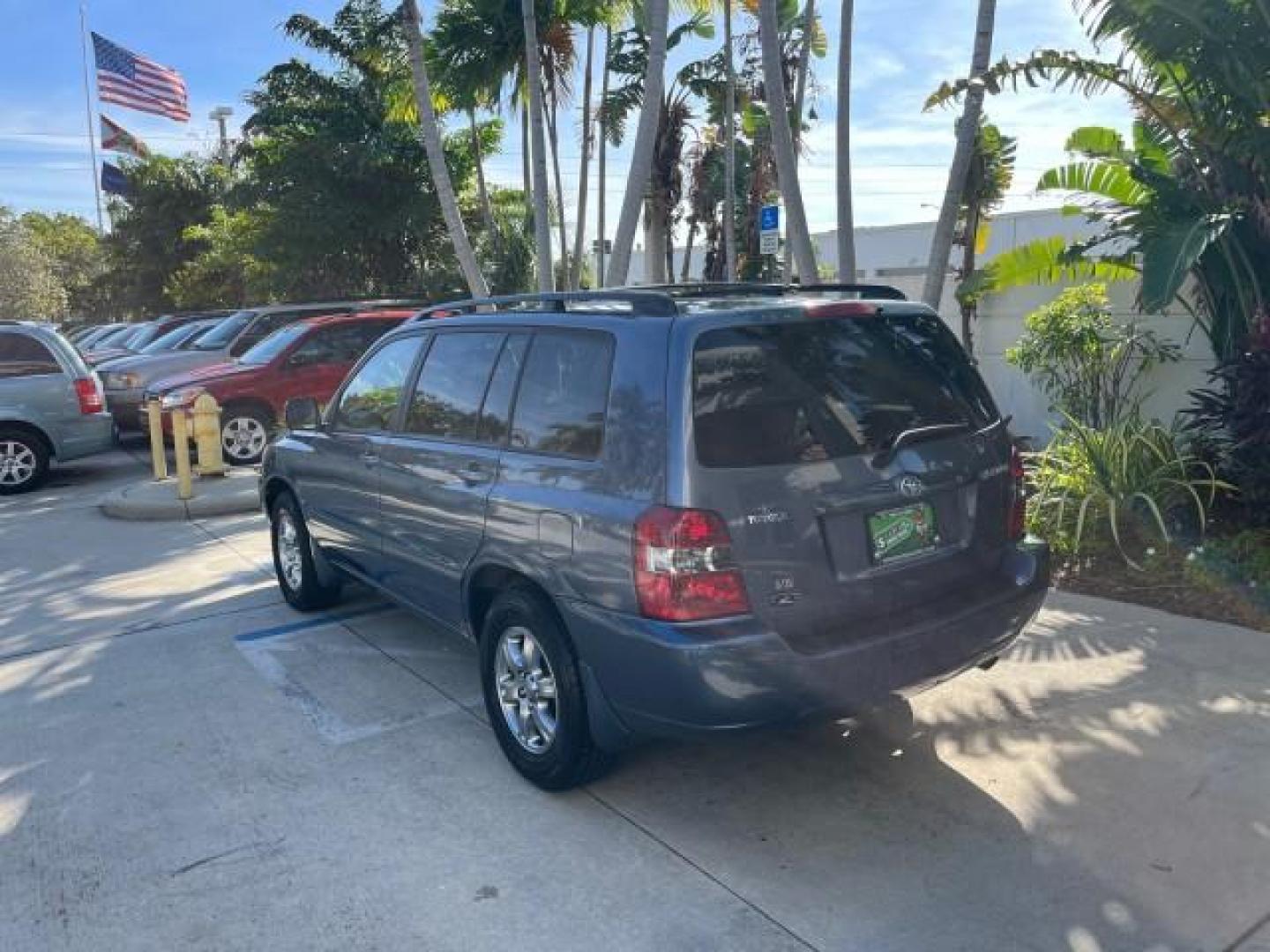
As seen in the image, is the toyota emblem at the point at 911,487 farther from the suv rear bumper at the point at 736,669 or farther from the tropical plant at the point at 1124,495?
the tropical plant at the point at 1124,495

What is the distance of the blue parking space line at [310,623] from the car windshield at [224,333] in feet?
30.3

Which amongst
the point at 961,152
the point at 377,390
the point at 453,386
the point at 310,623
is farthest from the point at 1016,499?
the point at 961,152

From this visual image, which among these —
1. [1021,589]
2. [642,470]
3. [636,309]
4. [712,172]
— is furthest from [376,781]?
[712,172]

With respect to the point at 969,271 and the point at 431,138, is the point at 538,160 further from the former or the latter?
the point at 969,271

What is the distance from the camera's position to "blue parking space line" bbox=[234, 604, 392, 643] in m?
5.56

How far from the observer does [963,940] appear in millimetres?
2732

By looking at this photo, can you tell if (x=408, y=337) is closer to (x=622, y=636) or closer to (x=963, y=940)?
(x=622, y=636)

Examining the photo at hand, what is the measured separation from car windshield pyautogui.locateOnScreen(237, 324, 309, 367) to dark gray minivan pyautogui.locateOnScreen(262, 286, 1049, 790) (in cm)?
820

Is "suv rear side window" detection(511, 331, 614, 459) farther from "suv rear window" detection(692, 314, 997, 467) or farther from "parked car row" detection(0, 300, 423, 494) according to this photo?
"parked car row" detection(0, 300, 423, 494)

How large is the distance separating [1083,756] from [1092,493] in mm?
2813

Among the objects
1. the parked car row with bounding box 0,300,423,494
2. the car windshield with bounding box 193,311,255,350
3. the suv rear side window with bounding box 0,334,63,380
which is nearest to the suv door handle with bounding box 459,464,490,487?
the parked car row with bounding box 0,300,423,494

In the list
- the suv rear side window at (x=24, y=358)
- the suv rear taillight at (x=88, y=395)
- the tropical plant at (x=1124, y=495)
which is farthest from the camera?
the suv rear taillight at (x=88, y=395)

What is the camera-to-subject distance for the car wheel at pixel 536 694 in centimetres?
344

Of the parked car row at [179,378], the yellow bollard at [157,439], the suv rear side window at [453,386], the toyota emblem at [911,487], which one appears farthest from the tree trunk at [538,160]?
the toyota emblem at [911,487]
